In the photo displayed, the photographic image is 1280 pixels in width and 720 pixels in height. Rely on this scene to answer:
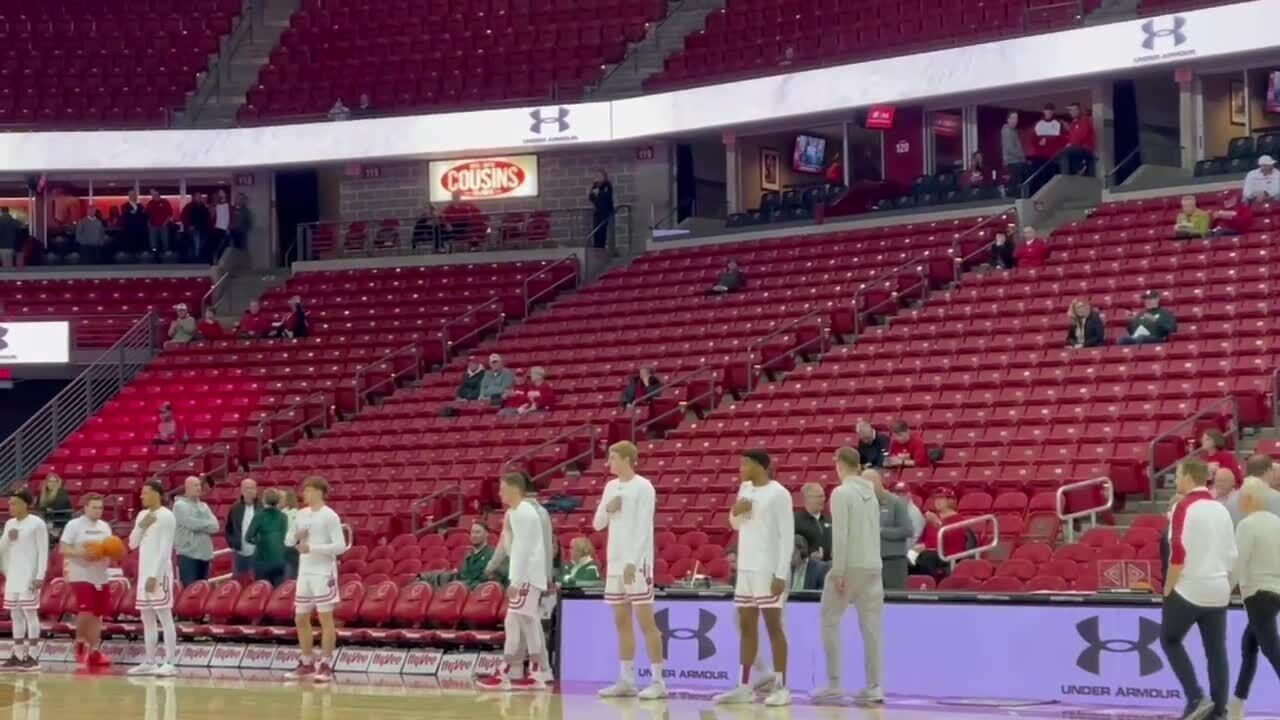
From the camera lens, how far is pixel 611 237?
34.1 metres

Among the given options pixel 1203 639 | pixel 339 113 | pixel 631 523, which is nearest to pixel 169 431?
pixel 339 113

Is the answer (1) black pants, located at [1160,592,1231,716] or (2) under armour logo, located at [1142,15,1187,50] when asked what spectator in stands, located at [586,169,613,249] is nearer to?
(2) under armour logo, located at [1142,15,1187,50]

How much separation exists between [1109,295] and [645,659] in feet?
33.3

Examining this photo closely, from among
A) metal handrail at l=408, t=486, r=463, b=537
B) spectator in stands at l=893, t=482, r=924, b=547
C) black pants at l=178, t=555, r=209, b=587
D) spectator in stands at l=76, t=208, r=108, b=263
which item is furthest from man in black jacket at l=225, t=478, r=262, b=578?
spectator in stands at l=76, t=208, r=108, b=263

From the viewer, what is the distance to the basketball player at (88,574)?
1911 cm

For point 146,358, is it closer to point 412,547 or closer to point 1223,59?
point 412,547

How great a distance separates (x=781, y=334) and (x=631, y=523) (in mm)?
12879

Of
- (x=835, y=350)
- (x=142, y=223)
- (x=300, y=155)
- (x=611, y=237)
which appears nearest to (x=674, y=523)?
(x=835, y=350)

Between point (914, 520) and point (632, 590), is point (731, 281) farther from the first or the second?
point (632, 590)

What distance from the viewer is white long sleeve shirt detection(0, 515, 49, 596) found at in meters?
19.8

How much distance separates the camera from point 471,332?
31.5m

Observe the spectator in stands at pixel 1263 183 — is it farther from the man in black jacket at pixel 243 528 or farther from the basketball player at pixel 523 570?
the basketball player at pixel 523 570

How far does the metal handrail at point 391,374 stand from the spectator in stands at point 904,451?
10875 millimetres

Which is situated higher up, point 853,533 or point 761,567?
point 853,533
